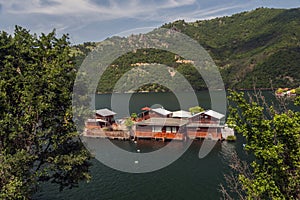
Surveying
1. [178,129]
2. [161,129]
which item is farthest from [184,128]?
[161,129]

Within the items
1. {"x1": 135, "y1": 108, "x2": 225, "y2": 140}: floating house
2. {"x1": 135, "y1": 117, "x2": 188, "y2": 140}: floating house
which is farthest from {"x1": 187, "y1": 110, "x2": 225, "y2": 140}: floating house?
{"x1": 135, "y1": 117, "x2": 188, "y2": 140}: floating house

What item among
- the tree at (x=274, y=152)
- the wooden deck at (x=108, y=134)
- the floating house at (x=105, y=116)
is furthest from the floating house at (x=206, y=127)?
the tree at (x=274, y=152)

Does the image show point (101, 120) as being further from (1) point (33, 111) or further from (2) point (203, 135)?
(1) point (33, 111)

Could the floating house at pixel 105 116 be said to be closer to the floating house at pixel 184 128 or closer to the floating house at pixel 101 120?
the floating house at pixel 101 120

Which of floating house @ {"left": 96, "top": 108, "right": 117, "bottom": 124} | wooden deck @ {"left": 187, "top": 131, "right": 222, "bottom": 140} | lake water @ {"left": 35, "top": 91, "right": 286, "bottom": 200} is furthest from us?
floating house @ {"left": 96, "top": 108, "right": 117, "bottom": 124}

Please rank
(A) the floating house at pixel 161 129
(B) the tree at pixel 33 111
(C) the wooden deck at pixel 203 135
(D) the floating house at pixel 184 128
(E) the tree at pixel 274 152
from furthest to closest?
(A) the floating house at pixel 161 129 < (D) the floating house at pixel 184 128 < (C) the wooden deck at pixel 203 135 < (B) the tree at pixel 33 111 < (E) the tree at pixel 274 152

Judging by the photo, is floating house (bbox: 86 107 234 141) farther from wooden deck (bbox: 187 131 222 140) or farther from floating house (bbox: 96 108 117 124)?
floating house (bbox: 96 108 117 124)

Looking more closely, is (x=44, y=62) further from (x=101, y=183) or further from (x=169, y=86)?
(x=169, y=86)
